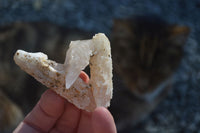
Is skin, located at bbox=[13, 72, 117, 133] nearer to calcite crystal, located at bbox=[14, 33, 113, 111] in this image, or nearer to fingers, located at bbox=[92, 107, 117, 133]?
calcite crystal, located at bbox=[14, 33, 113, 111]

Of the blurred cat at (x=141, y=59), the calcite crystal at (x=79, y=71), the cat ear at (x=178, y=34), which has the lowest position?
the calcite crystal at (x=79, y=71)

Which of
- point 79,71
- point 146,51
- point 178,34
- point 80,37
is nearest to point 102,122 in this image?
point 79,71

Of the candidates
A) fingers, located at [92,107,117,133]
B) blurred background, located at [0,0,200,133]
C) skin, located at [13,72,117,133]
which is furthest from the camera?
blurred background, located at [0,0,200,133]

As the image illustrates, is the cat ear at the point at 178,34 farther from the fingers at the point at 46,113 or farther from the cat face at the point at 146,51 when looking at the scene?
the fingers at the point at 46,113

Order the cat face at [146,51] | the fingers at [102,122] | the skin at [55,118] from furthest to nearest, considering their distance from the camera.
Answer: the cat face at [146,51] → the skin at [55,118] → the fingers at [102,122]

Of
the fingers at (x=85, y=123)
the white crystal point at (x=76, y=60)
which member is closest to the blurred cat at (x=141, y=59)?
the fingers at (x=85, y=123)

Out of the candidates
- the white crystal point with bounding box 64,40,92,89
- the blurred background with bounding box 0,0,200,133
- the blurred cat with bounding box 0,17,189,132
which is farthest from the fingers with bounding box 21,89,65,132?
the blurred background with bounding box 0,0,200,133

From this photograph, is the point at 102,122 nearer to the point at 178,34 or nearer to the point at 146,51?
the point at 146,51
